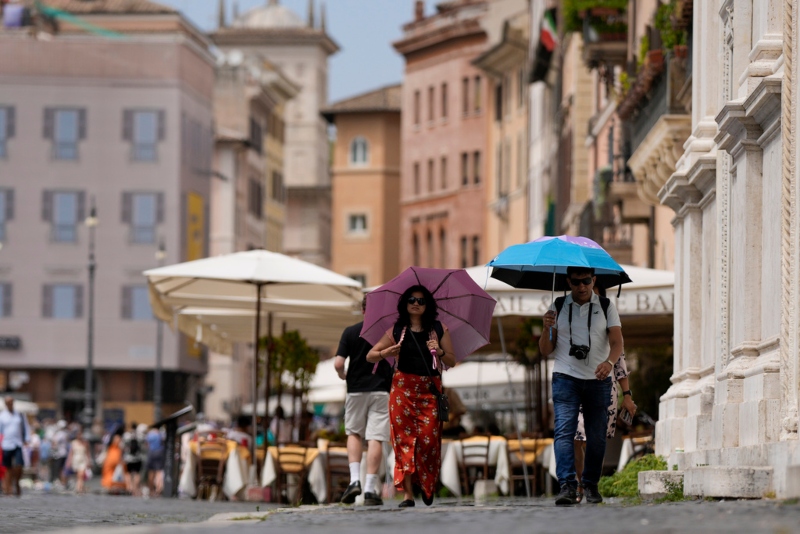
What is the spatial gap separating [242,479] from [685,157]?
798 centimetres

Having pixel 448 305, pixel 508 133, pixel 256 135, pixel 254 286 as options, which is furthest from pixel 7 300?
pixel 448 305

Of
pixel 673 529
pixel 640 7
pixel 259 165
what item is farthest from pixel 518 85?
pixel 673 529

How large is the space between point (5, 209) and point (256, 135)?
27.9m

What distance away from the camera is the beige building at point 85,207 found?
80.3 meters

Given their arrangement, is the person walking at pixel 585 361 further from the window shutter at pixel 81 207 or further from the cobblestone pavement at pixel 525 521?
the window shutter at pixel 81 207

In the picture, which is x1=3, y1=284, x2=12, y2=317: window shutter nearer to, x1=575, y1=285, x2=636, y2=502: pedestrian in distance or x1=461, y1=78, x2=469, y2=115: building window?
x1=461, y1=78, x2=469, y2=115: building window

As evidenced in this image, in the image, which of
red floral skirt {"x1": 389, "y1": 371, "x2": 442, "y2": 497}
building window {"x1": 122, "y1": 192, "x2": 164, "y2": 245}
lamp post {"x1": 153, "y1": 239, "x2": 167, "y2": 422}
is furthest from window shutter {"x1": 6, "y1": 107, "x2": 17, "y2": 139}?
red floral skirt {"x1": 389, "y1": 371, "x2": 442, "y2": 497}

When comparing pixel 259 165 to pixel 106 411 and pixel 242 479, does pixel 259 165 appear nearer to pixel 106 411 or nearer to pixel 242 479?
pixel 106 411

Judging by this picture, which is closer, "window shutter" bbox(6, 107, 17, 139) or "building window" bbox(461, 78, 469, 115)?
"window shutter" bbox(6, 107, 17, 139)

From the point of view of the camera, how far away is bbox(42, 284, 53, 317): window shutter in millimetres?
81000

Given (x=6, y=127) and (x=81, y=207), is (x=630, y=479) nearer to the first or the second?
(x=81, y=207)

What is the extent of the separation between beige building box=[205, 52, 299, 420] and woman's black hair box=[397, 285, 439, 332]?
259ft

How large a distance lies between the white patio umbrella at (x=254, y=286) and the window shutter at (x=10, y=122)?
57434 mm

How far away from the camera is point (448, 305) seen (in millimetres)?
14758
